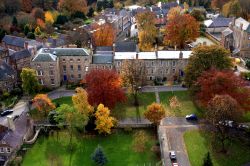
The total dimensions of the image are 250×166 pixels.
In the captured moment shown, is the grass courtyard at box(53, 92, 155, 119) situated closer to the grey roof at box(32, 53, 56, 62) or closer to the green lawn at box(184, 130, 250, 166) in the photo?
the grey roof at box(32, 53, 56, 62)

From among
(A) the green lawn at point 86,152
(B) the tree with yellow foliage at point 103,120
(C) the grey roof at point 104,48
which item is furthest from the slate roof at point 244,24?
(B) the tree with yellow foliage at point 103,120

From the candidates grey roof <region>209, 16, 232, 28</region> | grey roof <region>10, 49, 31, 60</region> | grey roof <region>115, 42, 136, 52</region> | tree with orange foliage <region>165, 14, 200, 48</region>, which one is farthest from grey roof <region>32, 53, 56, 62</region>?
grey roof <region>209, 16, 232, 28</region>

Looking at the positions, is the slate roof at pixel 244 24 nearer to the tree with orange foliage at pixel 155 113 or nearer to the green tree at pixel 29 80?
the tree with orange foliage at pixel 155 113

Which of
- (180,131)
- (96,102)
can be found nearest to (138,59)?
(96,102)

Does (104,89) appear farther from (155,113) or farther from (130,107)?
(155,113)

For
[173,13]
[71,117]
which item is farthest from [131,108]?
[173,13]

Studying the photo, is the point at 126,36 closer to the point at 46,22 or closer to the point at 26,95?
the point at 46,22
